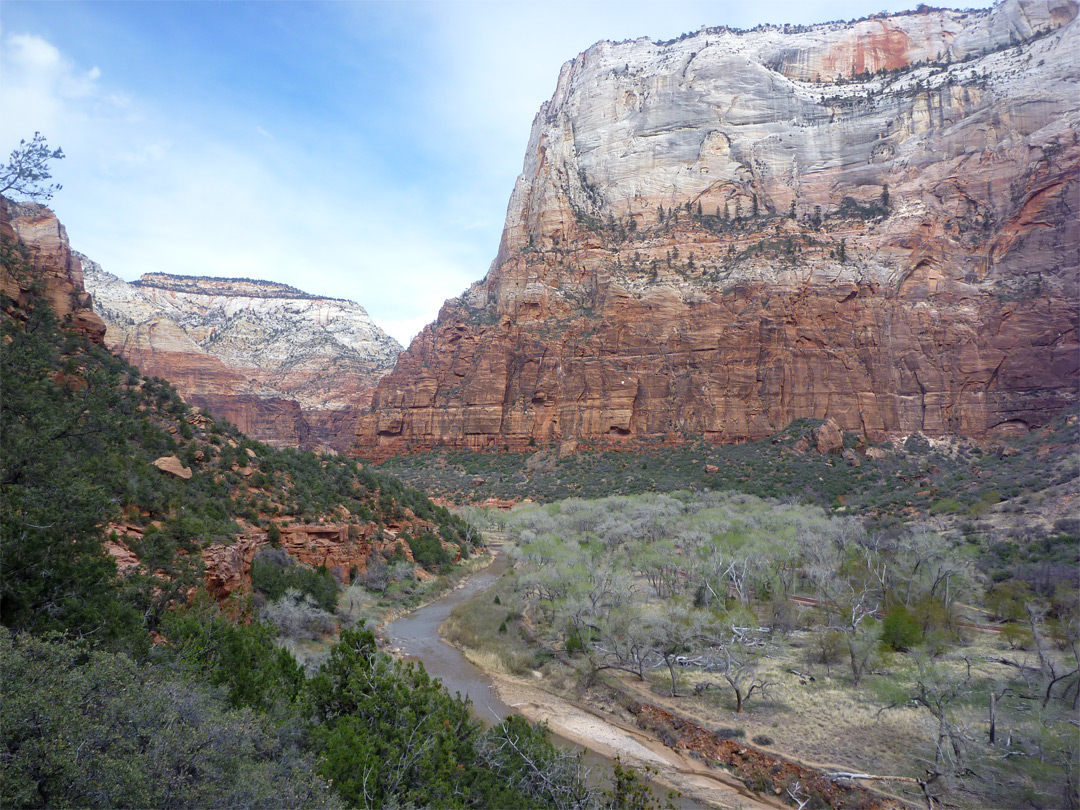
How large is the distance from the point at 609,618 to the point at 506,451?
165ft

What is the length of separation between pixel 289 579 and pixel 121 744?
1811 cm

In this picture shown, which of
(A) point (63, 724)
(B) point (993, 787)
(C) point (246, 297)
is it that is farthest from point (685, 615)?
(C) point (246, 297)

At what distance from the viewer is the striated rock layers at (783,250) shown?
5669 centimetres

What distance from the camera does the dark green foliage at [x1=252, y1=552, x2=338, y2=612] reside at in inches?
785

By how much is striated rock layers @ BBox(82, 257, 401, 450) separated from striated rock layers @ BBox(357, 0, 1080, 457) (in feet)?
89.3

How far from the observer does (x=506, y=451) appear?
71312mm

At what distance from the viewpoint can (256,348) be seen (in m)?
116

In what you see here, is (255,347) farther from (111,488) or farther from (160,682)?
(160,682)

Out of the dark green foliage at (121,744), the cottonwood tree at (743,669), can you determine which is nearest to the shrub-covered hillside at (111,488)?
the dark green foliage at (121,744)

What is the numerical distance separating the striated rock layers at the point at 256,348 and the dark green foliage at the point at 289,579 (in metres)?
70.1

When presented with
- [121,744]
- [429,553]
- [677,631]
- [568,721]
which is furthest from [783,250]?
[121,744]

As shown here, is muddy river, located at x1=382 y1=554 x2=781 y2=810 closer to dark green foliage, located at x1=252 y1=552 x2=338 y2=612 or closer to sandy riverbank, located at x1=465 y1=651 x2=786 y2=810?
sandy riverbank, located at x1=465 y1=651 x2=786 y2=810

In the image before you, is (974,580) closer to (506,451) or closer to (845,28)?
(506,451)

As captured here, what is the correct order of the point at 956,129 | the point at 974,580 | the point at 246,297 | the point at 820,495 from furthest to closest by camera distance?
1. the point at 246,297
2. the point at 956,129
3. the point at 820,495
4. the point at 974,580
